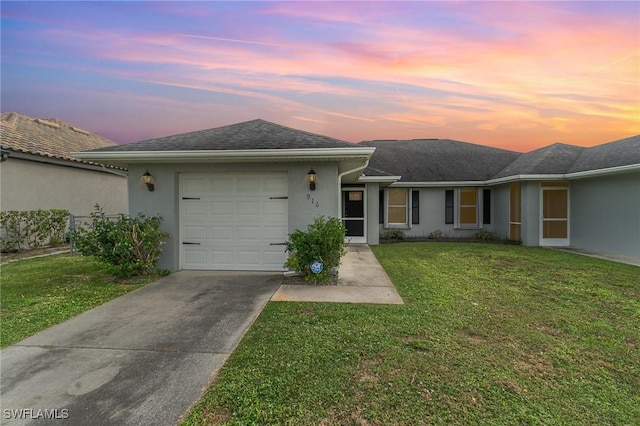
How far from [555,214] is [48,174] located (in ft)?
64.9

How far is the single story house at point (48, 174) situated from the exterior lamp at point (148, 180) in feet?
11.9

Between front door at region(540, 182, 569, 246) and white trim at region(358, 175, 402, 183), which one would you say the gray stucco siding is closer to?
front door at region(540, 182, 569, 246)

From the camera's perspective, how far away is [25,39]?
9594mm

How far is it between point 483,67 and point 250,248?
9.88 metres

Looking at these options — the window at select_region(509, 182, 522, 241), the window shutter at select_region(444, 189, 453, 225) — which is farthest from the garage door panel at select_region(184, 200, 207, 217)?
the window at select_region(509, 182, 522, 241)

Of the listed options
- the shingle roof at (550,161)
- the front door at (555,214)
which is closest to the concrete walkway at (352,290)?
the front door at (555,214)

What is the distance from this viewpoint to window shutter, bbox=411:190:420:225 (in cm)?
1440

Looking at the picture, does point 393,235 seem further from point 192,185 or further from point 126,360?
point 126,360

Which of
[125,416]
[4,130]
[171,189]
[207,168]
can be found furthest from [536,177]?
[4,130]

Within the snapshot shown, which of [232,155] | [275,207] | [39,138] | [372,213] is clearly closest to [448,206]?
[372,213]

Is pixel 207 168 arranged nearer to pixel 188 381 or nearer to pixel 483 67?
pixel 188 381

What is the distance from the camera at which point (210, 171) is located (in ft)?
22.6

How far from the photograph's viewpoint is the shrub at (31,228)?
965 cm

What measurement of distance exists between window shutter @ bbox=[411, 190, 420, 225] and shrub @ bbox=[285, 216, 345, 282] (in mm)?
→ 9181
